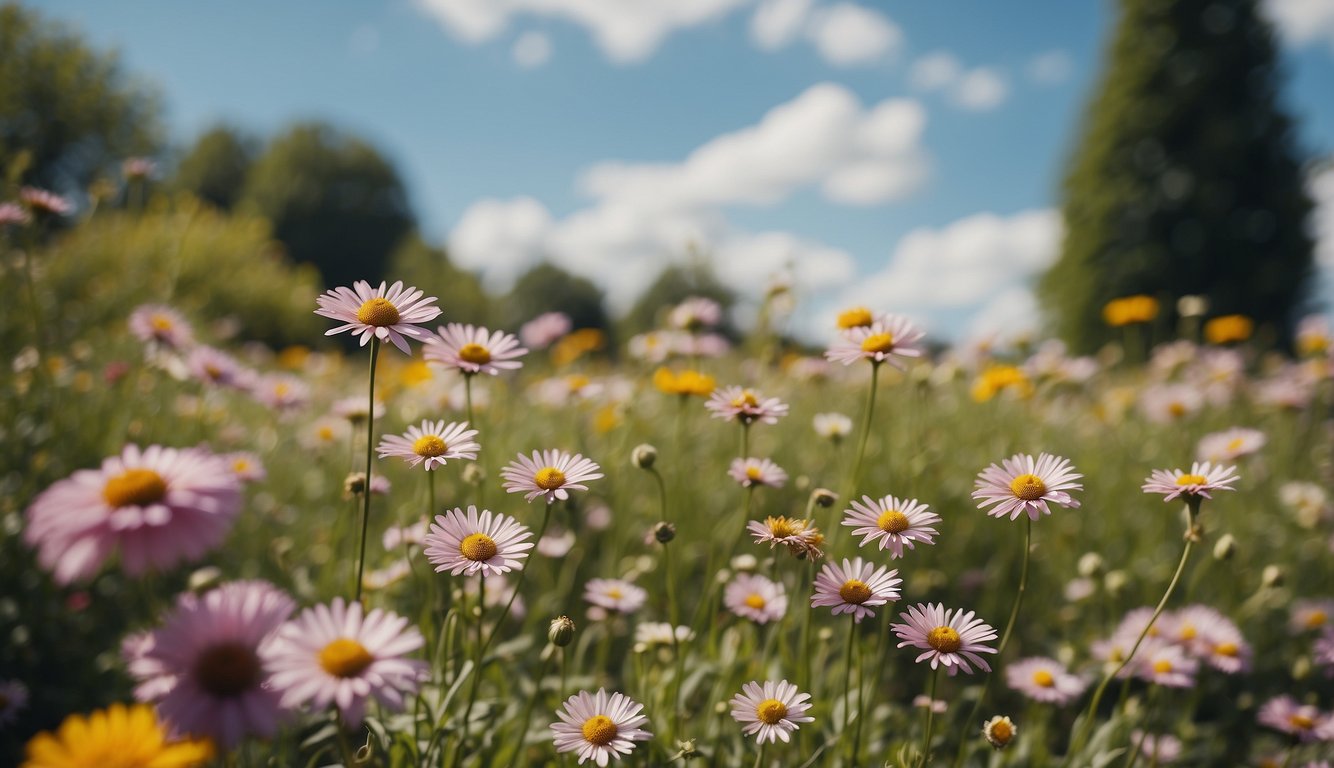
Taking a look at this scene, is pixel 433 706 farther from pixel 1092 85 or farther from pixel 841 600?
pixel 1092 85

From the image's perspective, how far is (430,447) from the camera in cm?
125

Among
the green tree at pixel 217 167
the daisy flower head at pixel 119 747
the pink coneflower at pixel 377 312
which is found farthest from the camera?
the green tree at pixel 217 167

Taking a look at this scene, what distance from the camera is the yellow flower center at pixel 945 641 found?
1143mm

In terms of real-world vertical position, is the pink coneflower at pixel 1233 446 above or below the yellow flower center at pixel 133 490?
above

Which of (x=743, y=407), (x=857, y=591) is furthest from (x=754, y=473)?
(x=857, y=591)

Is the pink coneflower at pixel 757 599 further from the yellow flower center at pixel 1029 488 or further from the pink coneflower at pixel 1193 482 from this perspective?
the pink coneflower at pixel 1193 482

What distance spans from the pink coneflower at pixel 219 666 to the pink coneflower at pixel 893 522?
82 cm

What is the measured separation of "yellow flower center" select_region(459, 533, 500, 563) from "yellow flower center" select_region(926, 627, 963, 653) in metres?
0.69

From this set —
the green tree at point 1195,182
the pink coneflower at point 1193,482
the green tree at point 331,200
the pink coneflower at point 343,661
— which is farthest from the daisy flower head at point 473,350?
the green tree at point 331,200

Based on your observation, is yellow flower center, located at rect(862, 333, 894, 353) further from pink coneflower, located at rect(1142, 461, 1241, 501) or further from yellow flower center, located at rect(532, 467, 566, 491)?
yellow flower center, located at rect(532, 467, 566, 491)

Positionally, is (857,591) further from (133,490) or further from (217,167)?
(217,167)

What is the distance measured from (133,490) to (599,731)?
0.73 metres

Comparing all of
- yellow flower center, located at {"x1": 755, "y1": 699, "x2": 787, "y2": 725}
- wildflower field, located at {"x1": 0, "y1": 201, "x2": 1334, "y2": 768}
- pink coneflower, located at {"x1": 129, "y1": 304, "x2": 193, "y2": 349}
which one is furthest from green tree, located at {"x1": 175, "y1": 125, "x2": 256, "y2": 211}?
yellow flower center, located at {"x1": 755, "y1": 699, "x2": 787, "y2": 725}

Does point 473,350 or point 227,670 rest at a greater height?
point 473,350
